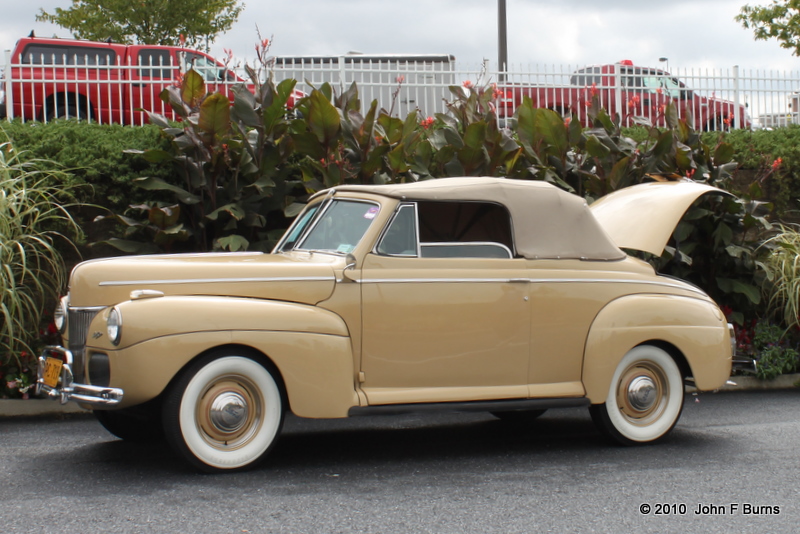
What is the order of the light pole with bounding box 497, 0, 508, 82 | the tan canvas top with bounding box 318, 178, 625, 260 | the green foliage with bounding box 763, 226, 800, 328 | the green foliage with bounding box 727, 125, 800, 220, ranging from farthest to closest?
the light pole with bounding box 497, 0, 508, 82 → the green foliage with bounding box 727, 125, 800, 220 → the green foliage with bounding box 763, 226, 800, 328 → the tan canvas top with bounding box 318, 178, 625, 260

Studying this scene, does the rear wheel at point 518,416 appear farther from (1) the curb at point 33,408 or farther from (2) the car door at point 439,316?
(1) the curb at point 33,408

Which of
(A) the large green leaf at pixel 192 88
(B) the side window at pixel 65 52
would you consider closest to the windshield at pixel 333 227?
(A) the large green leaf at pixel 192 88

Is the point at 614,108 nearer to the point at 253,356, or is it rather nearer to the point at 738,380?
the point at 738,380

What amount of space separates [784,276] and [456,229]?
198 inches

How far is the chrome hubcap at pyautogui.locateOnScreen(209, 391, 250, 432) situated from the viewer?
4723mm

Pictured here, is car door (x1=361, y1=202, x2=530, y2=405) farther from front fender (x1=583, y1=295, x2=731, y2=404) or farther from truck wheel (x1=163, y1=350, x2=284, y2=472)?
truck wheel (x1=163, y1=350, x2=284, y2=472)

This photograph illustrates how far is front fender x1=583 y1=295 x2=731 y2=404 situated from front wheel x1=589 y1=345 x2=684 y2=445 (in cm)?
12

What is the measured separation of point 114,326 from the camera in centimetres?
457

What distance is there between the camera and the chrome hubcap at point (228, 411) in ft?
15.5

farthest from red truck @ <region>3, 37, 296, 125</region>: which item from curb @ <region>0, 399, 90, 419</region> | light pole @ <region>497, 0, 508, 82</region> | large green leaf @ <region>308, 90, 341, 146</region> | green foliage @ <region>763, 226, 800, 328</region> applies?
light pole @ <region>497, 0, 508, 82</region>

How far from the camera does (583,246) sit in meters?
5.79

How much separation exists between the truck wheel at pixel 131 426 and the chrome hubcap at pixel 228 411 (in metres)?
0.87

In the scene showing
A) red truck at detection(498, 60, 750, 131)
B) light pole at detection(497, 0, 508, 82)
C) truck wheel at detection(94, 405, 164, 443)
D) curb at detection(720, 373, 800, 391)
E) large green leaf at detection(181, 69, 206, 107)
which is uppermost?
light pole at detection(497, 0, 508, 82)

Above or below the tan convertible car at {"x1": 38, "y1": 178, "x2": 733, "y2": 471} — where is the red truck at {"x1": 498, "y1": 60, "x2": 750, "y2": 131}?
above
